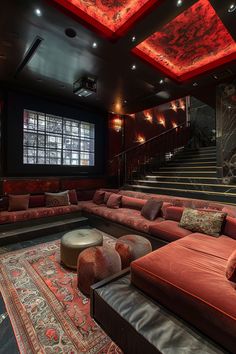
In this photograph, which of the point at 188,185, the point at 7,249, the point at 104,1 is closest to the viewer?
the point at 104,1

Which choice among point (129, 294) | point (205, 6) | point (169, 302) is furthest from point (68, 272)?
point (205, 6)

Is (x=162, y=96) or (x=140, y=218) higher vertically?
(x=162, y=96)

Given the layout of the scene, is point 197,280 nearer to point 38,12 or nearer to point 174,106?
point 38,12

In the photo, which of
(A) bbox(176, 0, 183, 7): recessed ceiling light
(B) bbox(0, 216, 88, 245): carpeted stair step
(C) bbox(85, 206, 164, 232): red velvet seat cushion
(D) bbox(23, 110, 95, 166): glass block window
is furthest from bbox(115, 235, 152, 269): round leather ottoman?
(D) bbox(23, 110, 95, 166): glass block window

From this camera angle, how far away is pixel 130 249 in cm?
203

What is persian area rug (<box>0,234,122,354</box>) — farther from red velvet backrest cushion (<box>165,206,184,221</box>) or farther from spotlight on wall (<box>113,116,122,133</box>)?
spotlight on wall (<box>113,116,122,133</box>)

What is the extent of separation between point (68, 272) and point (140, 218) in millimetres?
1548

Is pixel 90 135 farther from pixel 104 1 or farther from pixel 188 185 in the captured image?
pixel 104 1

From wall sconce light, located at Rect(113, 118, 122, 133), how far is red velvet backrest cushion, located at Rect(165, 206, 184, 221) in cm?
390

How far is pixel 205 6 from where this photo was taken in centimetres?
234

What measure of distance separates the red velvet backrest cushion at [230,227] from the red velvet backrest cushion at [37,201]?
11.8 feet

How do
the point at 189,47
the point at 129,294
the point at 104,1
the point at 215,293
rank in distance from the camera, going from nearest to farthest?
the point at 215,293, the point at 129,294, the point at 104,1, the point at 189,47

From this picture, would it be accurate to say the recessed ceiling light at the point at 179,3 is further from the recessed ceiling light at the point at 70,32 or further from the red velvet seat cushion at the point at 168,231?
the red velvet seat cushion at the point at 168,231

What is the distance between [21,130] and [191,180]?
13.7ft
